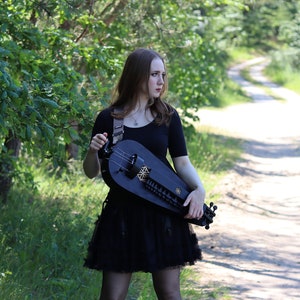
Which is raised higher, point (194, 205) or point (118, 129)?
point (118, 129)

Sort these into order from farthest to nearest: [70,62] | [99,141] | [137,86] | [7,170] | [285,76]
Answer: [285,76] → [70,62] → [7,170] → [137,86] → [99,141]

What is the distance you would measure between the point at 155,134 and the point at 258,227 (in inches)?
239

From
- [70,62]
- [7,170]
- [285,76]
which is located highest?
[285,76]

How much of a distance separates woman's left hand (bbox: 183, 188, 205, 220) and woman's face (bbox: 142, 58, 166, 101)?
54cm

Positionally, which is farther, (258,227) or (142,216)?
(258,227)

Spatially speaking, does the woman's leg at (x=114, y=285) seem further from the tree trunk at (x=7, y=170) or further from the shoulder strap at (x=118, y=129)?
the tree trunk at (x=7, y=170)

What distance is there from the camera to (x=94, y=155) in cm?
429

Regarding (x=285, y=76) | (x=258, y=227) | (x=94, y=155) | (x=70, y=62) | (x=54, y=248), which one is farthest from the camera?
(x=285, y=76)

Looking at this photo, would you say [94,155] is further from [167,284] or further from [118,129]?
[167,284]

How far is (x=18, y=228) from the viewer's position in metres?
7.67

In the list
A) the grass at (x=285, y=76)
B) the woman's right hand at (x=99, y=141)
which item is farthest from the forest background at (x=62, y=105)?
the grass at (x=285, y=76)

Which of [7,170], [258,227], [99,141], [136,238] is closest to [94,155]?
[99,141]

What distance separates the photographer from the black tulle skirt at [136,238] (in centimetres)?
430

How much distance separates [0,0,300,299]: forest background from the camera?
569 centimetres
